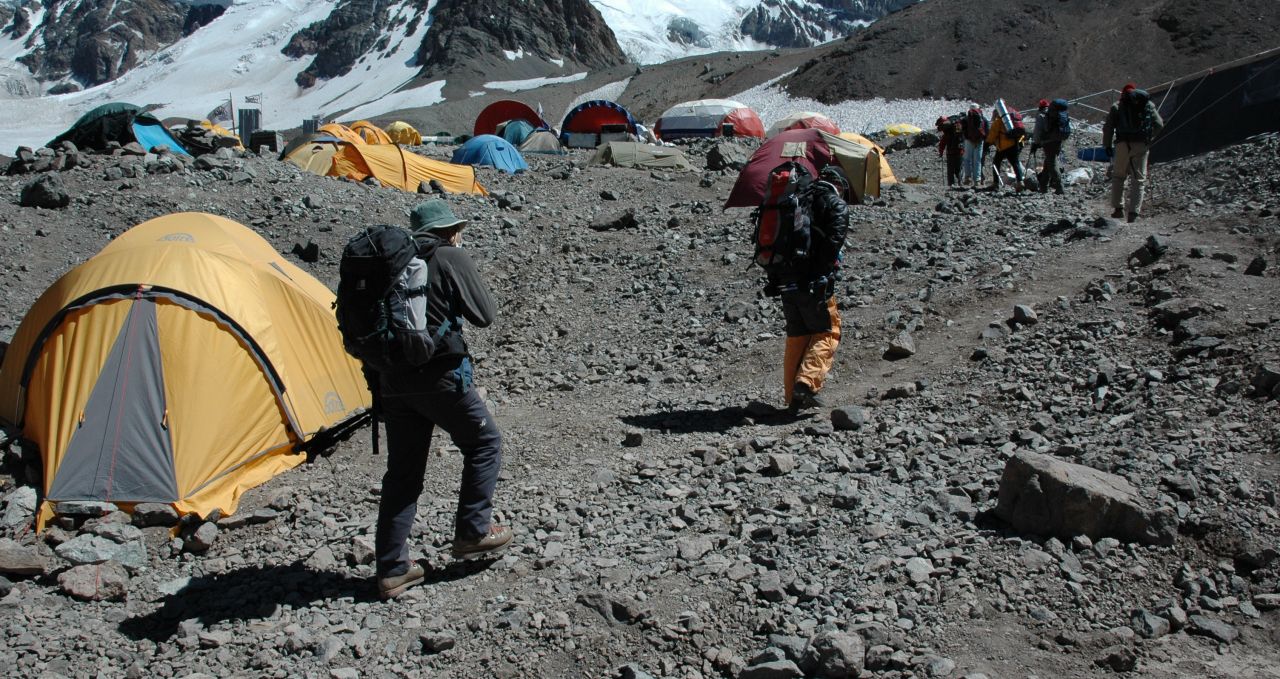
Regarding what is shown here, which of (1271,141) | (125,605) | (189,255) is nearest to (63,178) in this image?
(189,255)

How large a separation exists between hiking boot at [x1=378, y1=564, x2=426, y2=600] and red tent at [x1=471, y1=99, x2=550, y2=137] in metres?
44.0

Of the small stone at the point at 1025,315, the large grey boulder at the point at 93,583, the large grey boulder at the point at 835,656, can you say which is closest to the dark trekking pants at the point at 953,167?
→ the small stone at the point at 1025,315

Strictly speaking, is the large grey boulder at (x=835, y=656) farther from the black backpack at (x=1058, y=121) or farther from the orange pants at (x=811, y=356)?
the black backpack at (x=1058, y=121)

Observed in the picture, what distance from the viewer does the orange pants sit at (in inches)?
269

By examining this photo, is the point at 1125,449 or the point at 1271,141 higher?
the point at 1271,141

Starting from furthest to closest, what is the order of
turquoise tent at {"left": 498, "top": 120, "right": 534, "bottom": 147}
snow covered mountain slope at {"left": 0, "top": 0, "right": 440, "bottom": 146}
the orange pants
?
1. snow covered mountain slope at {"left": 0, "top": 0, "right": 440, "bottom": 146}
2. turquoise tent at {"left": 498, "top": 120, "right": 534, "bottom": 147}
3. the orange pants

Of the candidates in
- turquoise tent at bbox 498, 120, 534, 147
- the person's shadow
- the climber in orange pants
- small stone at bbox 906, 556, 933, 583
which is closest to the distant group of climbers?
the climber in orange pants

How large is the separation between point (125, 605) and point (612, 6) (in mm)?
180018

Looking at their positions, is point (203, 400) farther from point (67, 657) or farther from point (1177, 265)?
point (1177, 265)

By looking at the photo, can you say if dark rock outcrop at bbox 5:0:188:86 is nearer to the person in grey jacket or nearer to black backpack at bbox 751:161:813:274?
the person in grey jacket

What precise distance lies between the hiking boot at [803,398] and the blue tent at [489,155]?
56.6 ft

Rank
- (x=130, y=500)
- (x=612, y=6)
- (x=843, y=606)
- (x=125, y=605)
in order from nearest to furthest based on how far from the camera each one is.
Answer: (x=843, y=606) → (x=125, y=605) → (x=130, y=500) → (x=612, y=6)

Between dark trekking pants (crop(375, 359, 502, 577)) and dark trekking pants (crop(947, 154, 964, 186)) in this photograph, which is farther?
dark trekking pants (crop(947, 154, 964, 186))

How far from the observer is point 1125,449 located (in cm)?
520
